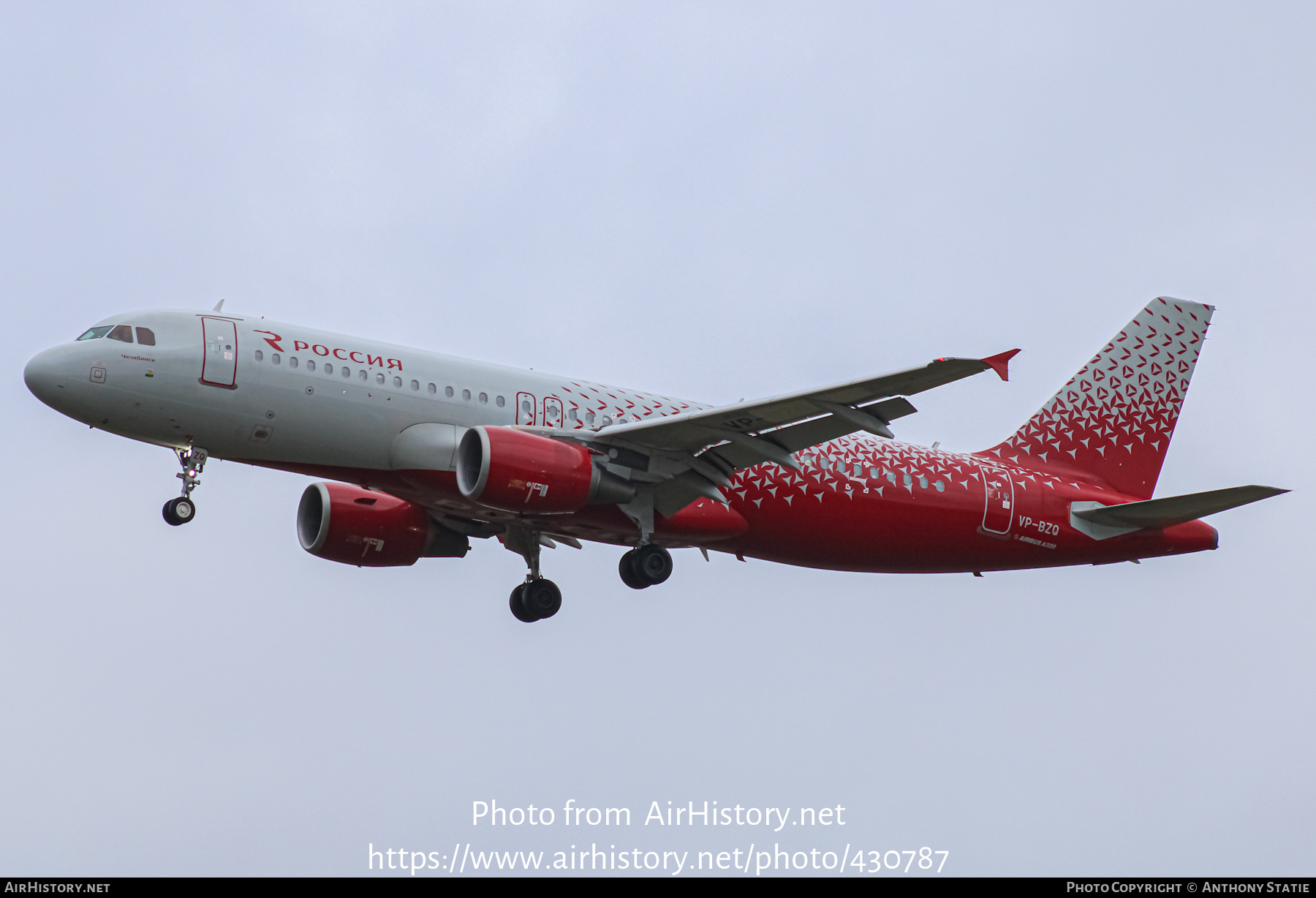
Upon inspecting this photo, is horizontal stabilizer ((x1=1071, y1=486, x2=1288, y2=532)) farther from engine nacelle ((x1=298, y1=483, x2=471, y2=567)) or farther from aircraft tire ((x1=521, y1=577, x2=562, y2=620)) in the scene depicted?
engine nacelle ((x1=298, y1=483, x2=471, y2=567))

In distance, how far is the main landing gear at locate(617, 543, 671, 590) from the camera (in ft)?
100

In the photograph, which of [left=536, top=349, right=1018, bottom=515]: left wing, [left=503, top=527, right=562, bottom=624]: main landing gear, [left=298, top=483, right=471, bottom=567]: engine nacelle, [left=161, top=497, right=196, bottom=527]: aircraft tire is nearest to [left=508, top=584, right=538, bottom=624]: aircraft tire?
[left=503, top=527, right=562, bottom=624]: main landing gear

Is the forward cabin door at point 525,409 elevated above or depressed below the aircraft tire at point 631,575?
above

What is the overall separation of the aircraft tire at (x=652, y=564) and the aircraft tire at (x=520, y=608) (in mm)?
3817

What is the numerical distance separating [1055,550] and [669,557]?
354 inches

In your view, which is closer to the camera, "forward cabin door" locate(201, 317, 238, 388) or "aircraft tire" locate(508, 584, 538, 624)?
"forward cabin door" locate(201, 317, 238, 388)

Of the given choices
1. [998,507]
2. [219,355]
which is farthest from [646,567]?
[219,355]

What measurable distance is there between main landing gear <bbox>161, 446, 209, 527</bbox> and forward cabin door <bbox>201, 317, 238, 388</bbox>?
53.6 inches

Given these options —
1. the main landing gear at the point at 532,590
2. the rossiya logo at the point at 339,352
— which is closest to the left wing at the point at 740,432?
the rossiya logo at the point at 339,352

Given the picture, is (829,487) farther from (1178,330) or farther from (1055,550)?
(1178,330)

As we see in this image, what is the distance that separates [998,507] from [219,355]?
16358 millimetres

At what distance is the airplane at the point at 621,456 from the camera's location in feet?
90.0

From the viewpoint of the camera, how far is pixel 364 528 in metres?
32.6

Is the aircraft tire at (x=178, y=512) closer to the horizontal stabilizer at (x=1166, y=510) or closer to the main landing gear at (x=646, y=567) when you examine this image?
the main landing gear at (x=646, y=567)
